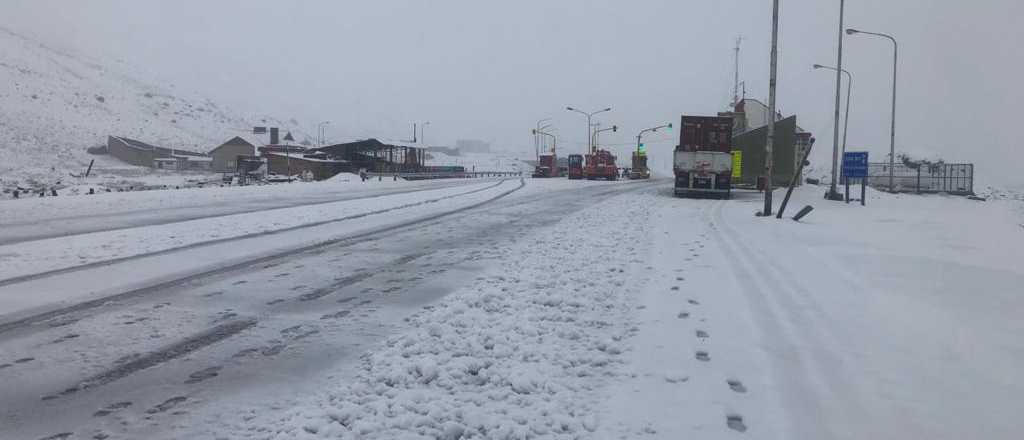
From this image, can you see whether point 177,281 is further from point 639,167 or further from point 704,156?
point 639,167

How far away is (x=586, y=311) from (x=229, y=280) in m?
4.64

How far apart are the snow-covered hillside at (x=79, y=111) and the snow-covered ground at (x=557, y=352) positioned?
6402cm

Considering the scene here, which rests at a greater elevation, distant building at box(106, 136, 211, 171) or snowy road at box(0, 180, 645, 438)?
distant building at box(106, 136, 211, 171)

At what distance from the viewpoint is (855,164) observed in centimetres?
2878

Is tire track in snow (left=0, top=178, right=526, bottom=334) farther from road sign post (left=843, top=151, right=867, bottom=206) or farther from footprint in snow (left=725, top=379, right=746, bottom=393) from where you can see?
road sign post (left=843, top=151, right=867, bottom=206)

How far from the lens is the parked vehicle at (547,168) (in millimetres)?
74250

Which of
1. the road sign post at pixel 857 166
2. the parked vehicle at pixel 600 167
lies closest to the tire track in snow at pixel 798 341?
the road sign post at pixel 857 166

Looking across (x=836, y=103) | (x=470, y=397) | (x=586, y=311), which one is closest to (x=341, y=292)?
(x=586, y=311)

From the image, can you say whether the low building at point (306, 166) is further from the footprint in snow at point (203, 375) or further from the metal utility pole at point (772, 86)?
the footprint in snow at point (203, 375)

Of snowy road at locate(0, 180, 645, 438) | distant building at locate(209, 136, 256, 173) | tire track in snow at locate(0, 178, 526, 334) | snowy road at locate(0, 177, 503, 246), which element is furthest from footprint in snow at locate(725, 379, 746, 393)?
distant building at locate(209, 136, 256, 173)

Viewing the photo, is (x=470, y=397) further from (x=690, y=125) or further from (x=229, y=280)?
(x=690, y=125)

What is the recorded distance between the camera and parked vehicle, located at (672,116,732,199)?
31.8 meters

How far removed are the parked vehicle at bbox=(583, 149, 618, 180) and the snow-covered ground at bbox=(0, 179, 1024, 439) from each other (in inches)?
2107

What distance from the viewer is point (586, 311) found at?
6.97m
